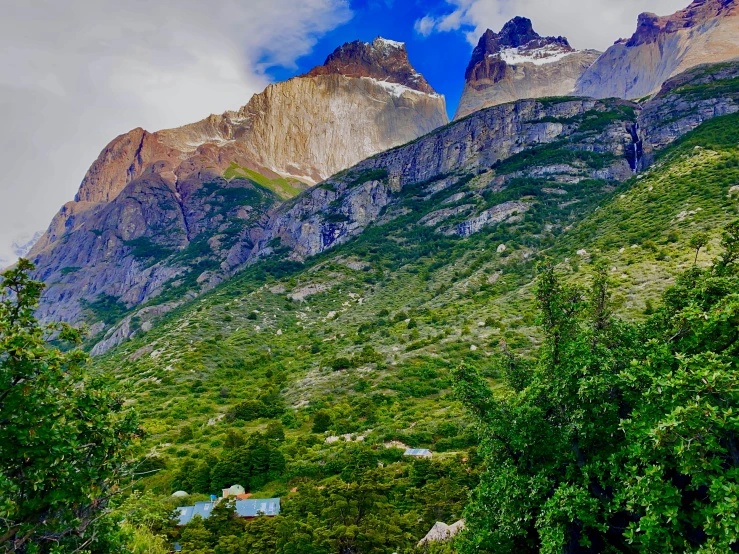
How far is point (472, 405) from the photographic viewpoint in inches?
540

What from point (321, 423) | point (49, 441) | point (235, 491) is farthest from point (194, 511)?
point (49, 441)

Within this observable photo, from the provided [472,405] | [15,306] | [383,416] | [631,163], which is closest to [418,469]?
[383,416]

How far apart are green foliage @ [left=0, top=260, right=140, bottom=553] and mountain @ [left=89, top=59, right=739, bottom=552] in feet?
4.67

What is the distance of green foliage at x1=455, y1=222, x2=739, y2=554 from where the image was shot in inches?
303

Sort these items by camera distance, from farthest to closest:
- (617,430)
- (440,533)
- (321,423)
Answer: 1. (321,423)
2. (440,533)
3. (617,430)

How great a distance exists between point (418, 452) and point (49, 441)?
33.3m

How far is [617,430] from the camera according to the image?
11055 millimetres

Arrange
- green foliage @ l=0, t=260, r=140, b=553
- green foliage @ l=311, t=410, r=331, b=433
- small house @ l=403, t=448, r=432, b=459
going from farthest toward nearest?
green foliage @ l=311, t=410, r=331, b=433, small house @ l=403, t=448, r=432, b=459, green foliage @ l=0, t=260, r=140, b=553

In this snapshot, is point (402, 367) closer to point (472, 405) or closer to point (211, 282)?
point (472, 405)

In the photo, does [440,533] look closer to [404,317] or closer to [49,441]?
[49,441]

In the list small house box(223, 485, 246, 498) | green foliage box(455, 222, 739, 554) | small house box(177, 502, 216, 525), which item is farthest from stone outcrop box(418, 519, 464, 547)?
small house box(223, 485, 246, 498)

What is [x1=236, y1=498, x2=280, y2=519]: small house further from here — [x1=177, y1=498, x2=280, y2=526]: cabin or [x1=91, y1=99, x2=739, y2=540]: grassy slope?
[x1=91, y1=99, x2=739, y2=540]: grassy slope

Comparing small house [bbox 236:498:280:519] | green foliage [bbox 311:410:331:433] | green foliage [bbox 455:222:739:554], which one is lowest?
small house [bbox 236:498:280:519]

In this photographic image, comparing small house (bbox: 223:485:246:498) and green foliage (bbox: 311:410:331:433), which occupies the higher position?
green foliage (bbox: 311:410:331:433)
